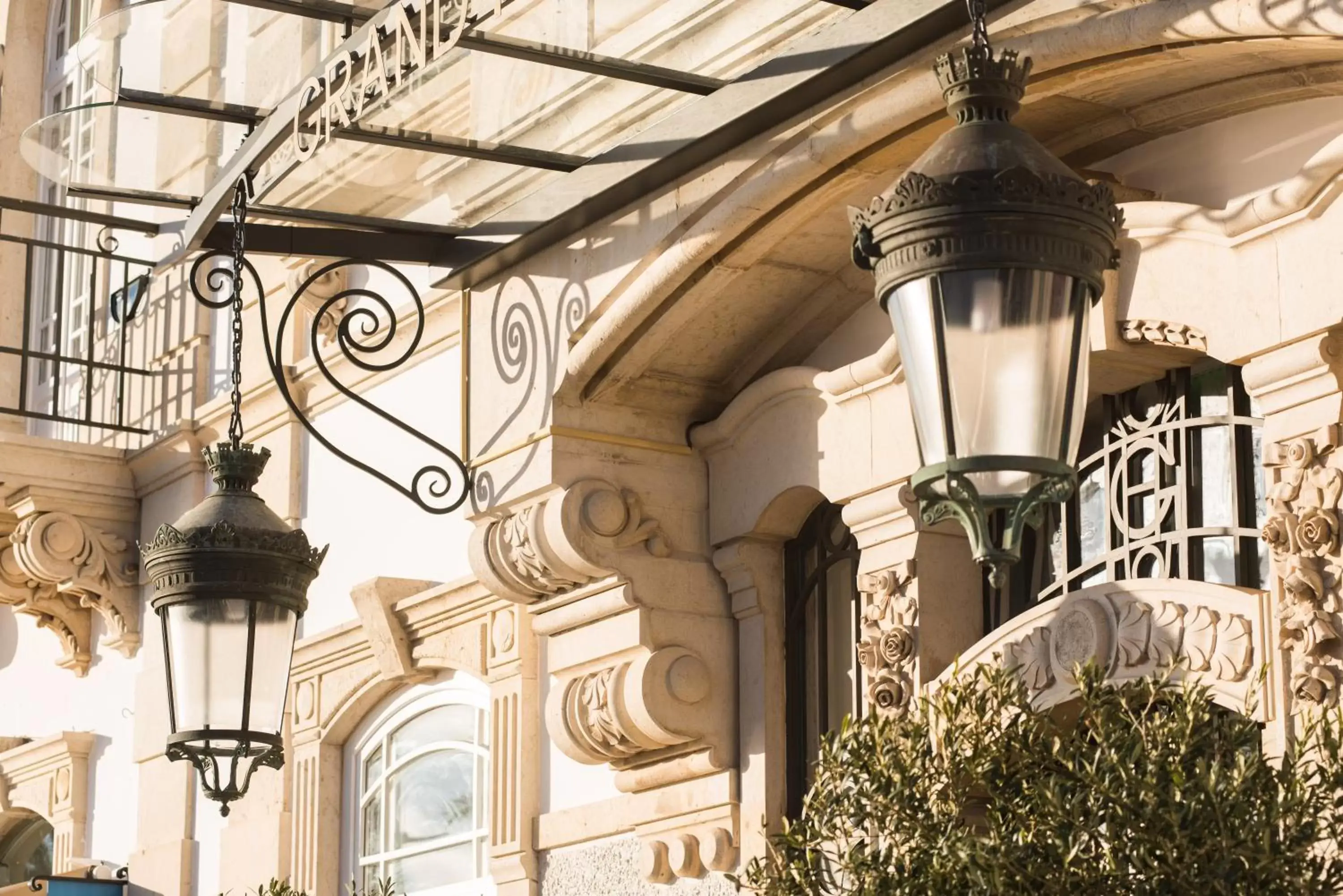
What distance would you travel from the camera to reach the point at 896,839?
435 cm

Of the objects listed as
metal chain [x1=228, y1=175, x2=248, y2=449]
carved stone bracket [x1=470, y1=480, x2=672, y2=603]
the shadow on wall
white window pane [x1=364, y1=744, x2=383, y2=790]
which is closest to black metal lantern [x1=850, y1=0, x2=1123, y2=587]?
metal chain [x1=228, y1=175, x2=248, y2=449]

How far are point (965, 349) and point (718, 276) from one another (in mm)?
3147

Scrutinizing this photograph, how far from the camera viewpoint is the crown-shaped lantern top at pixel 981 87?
13.5 ft

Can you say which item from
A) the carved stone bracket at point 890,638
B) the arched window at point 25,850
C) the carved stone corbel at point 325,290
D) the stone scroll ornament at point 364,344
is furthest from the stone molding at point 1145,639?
the arched window at point 25,850

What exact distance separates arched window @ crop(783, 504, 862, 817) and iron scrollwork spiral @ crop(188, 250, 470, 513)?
43.2 inches

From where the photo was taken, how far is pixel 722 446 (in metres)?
7.51

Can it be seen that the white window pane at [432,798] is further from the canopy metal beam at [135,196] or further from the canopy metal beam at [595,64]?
the canopy metal beam at [595,64]

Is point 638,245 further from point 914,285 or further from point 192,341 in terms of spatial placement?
point 192,341

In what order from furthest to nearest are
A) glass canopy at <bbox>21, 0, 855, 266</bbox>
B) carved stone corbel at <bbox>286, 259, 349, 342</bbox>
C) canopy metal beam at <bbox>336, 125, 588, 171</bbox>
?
1. carved stone corbel at <bbox>286, 259, 349, 342</bbox>
2. canopy metal beam at <bbox>336, 125, 588, 171</bbox>
3. glass canopy at <bbox>21, 0, 855, 266</bbox>

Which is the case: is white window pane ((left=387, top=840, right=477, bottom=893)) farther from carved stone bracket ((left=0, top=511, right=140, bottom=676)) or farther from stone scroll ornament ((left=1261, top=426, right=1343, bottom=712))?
stone scroll ornament ((left=1261, top=426, right=1343, bottom=712))

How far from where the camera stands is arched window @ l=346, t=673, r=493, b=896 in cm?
870

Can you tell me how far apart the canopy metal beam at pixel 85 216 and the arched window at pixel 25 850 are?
6099 mm

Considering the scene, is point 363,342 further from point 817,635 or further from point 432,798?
point 817,635

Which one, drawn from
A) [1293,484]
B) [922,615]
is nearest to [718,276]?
[922,615]
